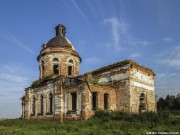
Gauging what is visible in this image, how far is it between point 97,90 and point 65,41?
11526 millimetres

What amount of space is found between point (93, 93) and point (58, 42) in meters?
11.0

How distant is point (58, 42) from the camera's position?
28.2 metres

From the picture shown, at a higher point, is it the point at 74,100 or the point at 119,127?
the point at 74,100

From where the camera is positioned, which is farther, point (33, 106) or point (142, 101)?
point (33, 106)

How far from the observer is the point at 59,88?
20.7 metres

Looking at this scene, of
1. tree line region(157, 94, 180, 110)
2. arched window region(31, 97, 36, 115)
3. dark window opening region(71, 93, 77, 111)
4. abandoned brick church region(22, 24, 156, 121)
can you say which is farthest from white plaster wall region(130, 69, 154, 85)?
arched window region(31, 97, 36, 115)

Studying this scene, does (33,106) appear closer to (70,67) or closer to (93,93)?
(70,67)

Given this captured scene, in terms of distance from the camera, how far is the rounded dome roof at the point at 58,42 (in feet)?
92.0

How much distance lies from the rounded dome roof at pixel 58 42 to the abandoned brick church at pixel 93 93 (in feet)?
18.7

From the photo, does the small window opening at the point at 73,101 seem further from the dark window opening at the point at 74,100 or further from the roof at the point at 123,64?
the roof at the point at 123,64

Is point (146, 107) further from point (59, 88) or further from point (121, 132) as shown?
point (121, 132)

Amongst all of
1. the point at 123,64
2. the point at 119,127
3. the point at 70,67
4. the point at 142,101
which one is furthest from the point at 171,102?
the point at 119,127

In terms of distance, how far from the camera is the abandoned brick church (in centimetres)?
1883

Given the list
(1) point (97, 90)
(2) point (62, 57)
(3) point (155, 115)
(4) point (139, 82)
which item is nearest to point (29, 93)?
(2) point (62, 57)
